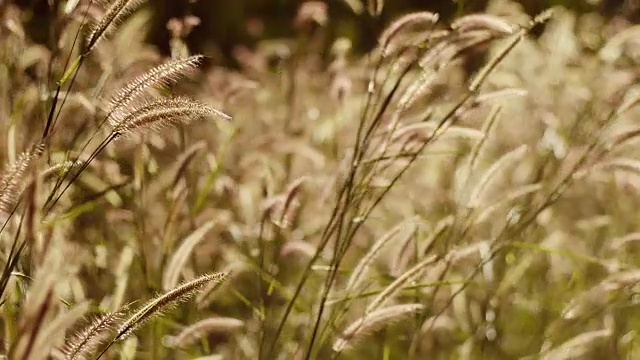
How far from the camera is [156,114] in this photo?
84 cm

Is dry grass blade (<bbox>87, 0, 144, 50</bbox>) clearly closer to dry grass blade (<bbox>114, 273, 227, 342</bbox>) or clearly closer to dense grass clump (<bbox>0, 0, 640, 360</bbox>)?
dense grass clump (<bbox>0, 0, 640, 360</bbox>)

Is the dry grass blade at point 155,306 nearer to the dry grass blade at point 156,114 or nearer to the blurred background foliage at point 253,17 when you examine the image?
the dry grass blade at point 156,114

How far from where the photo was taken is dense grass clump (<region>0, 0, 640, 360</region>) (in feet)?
3.09

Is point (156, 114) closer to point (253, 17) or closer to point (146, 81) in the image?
point (146, 81)

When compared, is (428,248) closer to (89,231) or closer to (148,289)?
(148,289)

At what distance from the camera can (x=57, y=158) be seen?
1674 mm

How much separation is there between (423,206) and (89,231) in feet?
3.02

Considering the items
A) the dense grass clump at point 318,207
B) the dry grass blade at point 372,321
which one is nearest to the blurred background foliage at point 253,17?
the dense grass clump at point 318,207

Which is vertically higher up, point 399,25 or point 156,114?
point 399,25

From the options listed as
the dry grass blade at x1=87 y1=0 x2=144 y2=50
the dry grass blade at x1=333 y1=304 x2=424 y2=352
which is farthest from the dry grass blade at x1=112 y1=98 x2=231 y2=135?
the dry grass blade at x1=333 y1=304 x2=424 y2=352

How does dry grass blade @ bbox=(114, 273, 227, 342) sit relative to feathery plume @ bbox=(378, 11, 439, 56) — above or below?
below

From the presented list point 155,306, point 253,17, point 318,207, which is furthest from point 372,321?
point 253,17

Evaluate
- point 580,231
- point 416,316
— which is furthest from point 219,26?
point 416,316

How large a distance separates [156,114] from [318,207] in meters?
1.00
